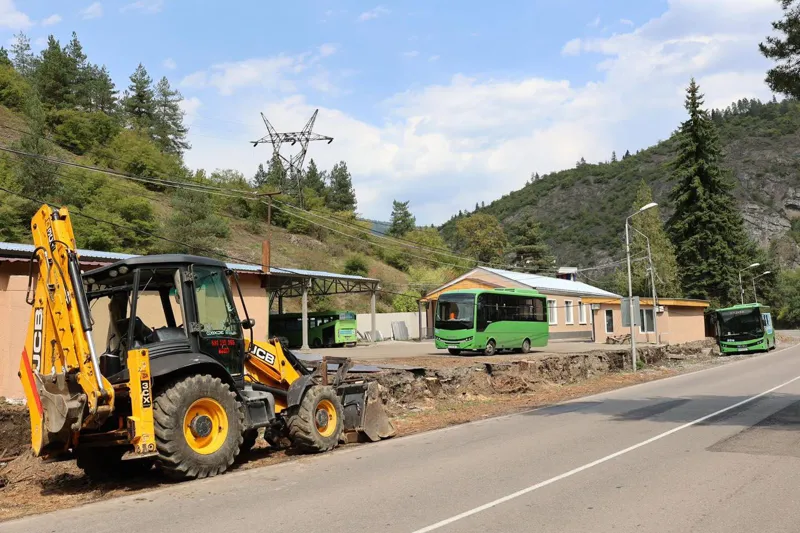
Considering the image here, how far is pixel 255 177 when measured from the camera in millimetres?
124250

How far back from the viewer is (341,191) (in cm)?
12175

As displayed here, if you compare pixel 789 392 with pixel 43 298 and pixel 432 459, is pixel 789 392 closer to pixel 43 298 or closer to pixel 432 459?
pixel 432 459

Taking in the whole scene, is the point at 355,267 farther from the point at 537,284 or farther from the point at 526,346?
the point at 526,346

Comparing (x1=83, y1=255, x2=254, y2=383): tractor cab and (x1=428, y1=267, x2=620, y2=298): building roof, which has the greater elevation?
(x1=428, y1=267, x2=620, y2=298): building roof

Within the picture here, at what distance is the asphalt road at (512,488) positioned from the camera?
21.0ft

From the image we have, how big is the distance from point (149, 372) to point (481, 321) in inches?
988

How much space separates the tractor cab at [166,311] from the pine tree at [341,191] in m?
110

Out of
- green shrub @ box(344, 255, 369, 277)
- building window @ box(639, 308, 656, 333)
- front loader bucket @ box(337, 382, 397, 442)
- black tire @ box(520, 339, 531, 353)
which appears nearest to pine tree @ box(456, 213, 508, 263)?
green shrub @ box(344, 255, 369, 277)

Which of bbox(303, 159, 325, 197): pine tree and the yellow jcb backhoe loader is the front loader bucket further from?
bbox(303, 159, 325, 197): pine tree

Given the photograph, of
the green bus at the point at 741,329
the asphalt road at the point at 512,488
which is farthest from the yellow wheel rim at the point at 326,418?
the green bus at the point at 741,329

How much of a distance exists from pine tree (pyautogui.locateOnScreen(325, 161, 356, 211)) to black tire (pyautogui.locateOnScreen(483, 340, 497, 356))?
288ft

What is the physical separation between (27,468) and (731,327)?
4156cm

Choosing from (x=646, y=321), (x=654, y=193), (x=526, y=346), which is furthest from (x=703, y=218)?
(x=654, y=193)

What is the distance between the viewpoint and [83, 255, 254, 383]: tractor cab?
8.62 metres
